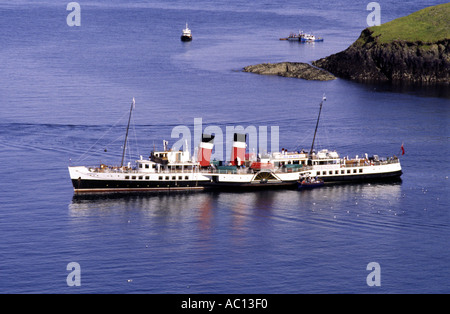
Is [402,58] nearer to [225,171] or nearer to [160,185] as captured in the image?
[225,171]

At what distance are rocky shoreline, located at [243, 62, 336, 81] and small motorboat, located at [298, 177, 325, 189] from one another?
81.8 metres

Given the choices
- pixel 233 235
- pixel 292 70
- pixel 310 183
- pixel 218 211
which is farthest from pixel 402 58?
pixel 233 235

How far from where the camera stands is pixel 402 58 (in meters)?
192

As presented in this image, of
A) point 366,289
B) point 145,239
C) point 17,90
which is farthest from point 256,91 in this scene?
point 366,289

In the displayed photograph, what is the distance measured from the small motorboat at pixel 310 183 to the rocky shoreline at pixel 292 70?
8177 centimetres

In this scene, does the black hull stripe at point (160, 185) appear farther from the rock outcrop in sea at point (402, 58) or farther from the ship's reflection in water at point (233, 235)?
the rock outcrop in sea at point (402, 58)

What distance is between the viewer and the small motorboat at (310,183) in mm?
111375

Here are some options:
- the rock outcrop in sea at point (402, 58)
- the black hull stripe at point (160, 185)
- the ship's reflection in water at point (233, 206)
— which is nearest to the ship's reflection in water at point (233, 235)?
the ship's reflection in water at point (233, 206)

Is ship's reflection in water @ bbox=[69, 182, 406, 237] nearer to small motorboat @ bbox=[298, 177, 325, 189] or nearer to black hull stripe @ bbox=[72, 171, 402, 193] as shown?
small motorboat @ bbox=[298, 177, 325, 189]

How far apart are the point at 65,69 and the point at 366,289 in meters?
131

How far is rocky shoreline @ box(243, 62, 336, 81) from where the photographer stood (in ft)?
632

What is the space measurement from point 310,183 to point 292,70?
88.9 meters
